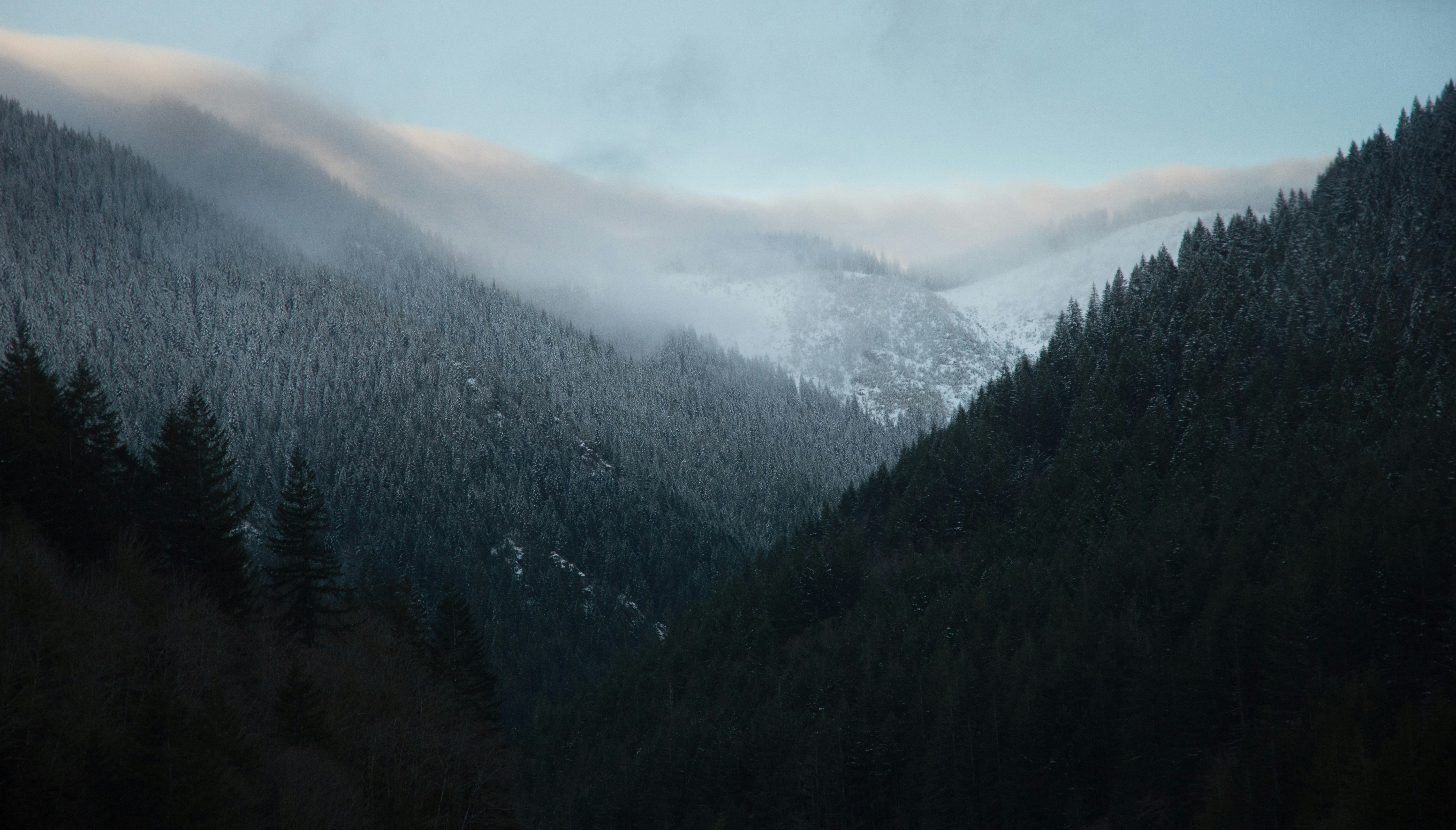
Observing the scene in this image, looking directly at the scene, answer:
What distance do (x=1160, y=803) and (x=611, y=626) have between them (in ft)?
383

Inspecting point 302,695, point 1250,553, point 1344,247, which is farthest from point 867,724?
point 1344,247

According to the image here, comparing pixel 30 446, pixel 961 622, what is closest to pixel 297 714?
pixel 30 446

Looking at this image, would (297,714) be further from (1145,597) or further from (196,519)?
(1145,597)

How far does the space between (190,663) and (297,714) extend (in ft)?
13.5

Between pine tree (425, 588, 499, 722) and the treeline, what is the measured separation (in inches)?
6.3

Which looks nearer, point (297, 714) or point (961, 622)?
point (297, 714)

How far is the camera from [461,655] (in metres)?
53.8

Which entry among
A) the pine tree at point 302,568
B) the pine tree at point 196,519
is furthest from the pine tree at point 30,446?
the pine tree at point 302,568

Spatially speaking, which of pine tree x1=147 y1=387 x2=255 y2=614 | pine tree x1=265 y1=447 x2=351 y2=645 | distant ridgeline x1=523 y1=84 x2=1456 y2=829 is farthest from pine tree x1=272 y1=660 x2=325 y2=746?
distant ridgeline x1=523 y1=84 x2=1456 y2=829

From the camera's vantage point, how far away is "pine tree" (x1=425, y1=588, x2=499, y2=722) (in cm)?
5259

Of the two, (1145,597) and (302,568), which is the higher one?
(302,568)

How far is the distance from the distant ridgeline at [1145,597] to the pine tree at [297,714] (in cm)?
4135

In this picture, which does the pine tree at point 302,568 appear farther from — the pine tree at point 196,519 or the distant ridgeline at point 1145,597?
the distant ridgeline at point 1145,597

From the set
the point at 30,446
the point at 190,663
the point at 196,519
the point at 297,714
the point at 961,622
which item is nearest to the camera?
the point at 190,663
